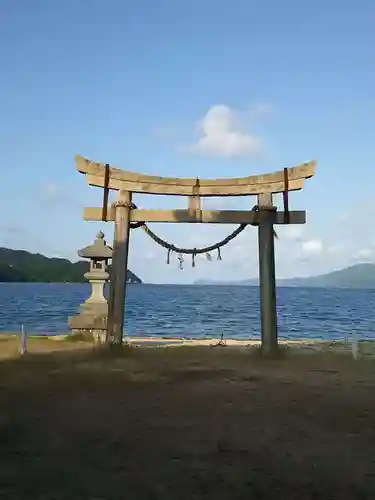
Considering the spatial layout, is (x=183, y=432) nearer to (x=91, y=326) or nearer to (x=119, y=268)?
(x=119, y=268)

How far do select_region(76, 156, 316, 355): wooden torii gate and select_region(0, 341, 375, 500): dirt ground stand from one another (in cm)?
168

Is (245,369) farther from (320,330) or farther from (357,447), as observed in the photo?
(320,330)

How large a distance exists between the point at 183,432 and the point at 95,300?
9.44 metres

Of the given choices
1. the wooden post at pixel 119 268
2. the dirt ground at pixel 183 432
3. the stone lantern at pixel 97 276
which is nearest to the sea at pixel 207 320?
the stone lantern at pixel 97 276

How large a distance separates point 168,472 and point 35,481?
1067 mm

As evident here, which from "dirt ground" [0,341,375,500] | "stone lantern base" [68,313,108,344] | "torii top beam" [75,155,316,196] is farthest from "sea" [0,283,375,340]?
"dirt ground" [0,341,375,500]

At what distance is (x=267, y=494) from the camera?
423cm

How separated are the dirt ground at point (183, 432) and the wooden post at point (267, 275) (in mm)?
1487

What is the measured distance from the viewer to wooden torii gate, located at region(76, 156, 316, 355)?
1172cm

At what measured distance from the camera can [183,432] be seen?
588cm

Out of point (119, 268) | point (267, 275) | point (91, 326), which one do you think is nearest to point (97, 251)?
point (91, 326)

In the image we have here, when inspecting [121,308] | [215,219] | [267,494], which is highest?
[215,219]

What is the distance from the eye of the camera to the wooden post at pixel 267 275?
461 inches

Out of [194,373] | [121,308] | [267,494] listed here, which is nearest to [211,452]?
[267,494]
